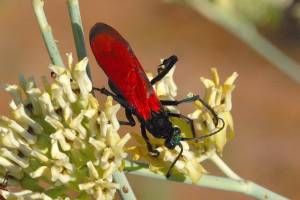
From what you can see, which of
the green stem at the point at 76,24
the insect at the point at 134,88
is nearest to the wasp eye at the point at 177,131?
the insect at the point at 134,88

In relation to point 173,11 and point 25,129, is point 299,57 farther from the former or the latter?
point 25,129

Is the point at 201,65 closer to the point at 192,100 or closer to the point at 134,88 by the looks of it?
the point at 192,100

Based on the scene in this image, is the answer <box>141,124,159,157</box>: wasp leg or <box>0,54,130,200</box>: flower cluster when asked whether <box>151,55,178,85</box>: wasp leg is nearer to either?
<box>141,124,159,157</box>: wasp leg

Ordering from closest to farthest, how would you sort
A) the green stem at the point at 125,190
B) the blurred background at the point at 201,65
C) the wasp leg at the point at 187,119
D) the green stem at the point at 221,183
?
1. the green stem at the point at 125,190
2. the green stem at the point at 221,183
3. the wasp leg at the point at 187,119
4. the blurred background at the point at 201,65

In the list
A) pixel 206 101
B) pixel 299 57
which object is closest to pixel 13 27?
pixel 299 57

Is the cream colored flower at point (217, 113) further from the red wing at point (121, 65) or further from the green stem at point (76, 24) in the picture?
the green stem at point (76, 24)

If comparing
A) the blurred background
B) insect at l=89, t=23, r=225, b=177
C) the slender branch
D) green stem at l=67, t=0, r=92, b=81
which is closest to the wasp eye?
insect at l=89, t=23, r=225, b=177
